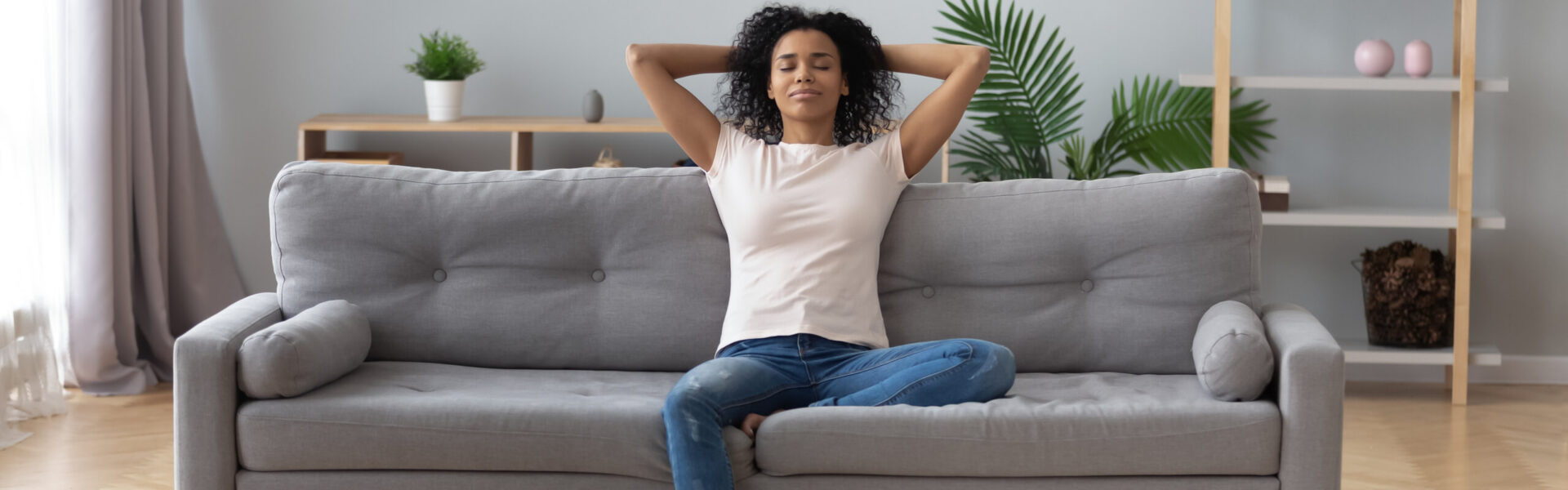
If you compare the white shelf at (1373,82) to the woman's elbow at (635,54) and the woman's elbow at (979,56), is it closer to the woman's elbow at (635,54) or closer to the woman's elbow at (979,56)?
the woman's elbow at (979,56)

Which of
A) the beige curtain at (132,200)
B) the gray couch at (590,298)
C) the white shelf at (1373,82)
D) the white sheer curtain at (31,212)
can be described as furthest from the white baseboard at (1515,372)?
the white sheer curtain at (31,212)

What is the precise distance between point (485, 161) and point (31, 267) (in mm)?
1283

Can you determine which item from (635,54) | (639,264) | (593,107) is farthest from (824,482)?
(593,107)

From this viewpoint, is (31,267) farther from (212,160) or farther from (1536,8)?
(1536,8)

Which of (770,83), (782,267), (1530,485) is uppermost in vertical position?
(770,83)

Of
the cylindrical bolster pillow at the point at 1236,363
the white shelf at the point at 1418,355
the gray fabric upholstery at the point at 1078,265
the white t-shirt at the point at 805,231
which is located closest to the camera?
the cylindrical bolster pillow at the point at 1236,363

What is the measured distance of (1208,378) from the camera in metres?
2.01

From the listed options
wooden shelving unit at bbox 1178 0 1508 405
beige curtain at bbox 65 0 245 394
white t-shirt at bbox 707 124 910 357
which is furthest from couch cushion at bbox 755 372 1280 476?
beige curtain at bbox 65 0 245 394

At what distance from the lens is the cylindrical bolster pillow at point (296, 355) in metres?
2.00

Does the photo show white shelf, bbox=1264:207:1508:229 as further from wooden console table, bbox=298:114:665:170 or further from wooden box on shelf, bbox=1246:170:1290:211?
wooden console table, bbox=298:114:665:170

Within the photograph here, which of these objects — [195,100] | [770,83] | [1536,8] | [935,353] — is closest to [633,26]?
[195,100]

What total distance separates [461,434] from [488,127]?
1.81 meters

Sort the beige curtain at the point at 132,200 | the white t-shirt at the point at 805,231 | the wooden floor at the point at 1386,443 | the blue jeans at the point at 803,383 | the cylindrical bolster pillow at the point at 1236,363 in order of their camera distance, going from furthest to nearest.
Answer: the beige curtain at the point at 132,200 → the wooden floor at the point at 1386,443 → the white t-shirt at the point at 805,231 → the cylindrical bolster pillow at the point at 1236,363 → the blue jeans at the point at 803,383

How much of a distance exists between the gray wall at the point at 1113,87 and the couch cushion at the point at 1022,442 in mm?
2107
